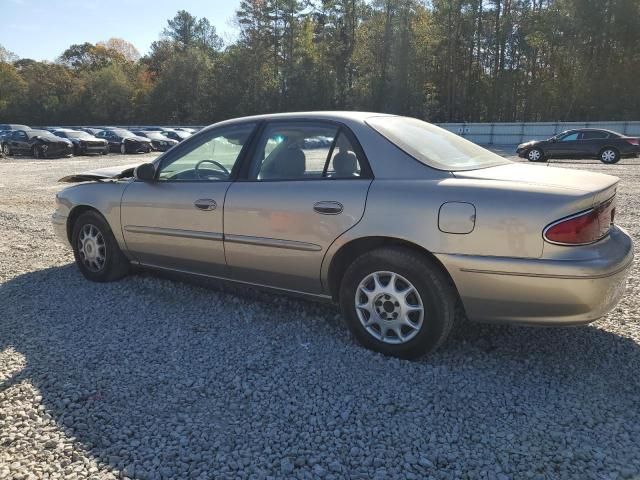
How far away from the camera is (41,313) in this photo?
13.8 feet

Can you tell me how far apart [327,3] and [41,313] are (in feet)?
197

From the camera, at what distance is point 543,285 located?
2838mm

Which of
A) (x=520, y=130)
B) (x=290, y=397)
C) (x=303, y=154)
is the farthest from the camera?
(x=520, y=130)

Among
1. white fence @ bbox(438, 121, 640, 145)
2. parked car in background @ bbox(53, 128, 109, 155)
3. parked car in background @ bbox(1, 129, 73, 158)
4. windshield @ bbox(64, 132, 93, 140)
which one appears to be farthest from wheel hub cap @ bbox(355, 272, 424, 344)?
white fence @ bbox(438, 121, 640, 145)

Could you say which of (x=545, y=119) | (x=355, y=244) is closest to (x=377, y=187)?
(x=355, y=244)

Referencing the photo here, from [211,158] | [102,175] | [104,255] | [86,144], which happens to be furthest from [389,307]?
[86,144]

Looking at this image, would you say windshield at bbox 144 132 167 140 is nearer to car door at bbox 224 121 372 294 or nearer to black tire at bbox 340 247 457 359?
car door at bbox 224 121 372 294

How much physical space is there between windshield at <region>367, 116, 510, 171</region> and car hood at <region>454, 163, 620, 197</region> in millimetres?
137

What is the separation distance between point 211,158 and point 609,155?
1929cm

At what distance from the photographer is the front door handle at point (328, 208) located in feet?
11.0

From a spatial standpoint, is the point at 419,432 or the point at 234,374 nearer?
the point at 419,432

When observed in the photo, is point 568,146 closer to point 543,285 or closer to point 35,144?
point 543,285

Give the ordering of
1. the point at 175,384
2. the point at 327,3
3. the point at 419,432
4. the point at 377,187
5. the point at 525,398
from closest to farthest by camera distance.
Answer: the point at 419,432 < the point at 525,398 < the point at 175,384 < the point at 377,187 < the point at 327,3

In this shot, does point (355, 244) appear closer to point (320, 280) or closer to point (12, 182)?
point (320, 280)
